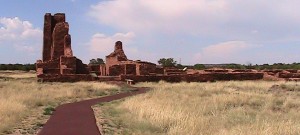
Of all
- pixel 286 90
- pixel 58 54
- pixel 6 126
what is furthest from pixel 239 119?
pixel 58 54

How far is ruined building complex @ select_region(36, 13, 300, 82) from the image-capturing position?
1243 inches

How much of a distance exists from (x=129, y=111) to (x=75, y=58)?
2471cm

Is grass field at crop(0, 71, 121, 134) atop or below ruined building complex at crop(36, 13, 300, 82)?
below

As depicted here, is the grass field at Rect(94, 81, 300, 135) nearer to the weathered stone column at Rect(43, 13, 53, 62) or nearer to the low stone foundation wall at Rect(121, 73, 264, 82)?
the low stone foundation wall at Rect(121, 73, 264, 82)

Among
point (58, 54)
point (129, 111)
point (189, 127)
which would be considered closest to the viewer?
point (189, 127)

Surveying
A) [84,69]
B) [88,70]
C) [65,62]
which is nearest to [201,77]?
[84,69]

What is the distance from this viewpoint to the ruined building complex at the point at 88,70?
1243 inches

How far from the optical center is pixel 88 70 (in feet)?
131

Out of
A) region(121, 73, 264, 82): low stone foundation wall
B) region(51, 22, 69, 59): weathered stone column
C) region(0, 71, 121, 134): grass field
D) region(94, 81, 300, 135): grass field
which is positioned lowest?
region(94, 81, 300, 135): grass field

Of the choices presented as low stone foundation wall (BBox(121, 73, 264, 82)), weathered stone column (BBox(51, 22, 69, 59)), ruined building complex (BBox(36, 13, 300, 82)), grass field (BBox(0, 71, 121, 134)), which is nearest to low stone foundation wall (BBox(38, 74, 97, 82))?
ruined building complex (BBox(36, 13, 300, 82))

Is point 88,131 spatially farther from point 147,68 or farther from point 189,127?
point 147,68

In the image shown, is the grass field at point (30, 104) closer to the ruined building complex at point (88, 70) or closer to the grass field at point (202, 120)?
the grass field at point (202, 120)

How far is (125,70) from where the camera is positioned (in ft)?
121

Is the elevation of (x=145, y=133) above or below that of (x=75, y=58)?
below
